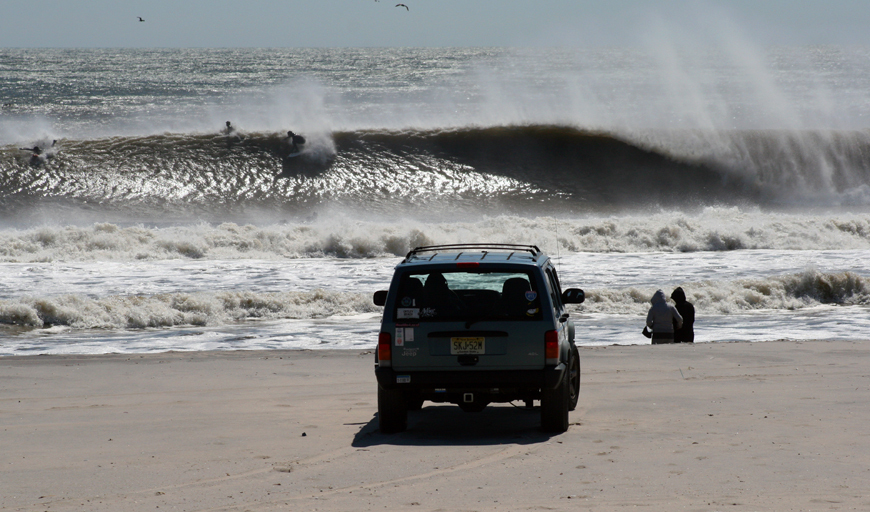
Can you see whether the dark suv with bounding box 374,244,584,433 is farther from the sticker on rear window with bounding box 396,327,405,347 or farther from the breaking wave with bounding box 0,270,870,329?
the breaking wave with bounding box 0,270,870,329

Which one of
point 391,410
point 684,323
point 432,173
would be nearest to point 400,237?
point 432,173

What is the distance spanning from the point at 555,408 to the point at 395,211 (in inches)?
879

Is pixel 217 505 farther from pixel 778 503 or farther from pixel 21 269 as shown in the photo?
pixel 21 269

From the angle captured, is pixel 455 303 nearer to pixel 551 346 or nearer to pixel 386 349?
pixel 386 349

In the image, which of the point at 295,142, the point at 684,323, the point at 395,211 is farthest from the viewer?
the point at 295,142

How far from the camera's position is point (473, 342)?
583 cm

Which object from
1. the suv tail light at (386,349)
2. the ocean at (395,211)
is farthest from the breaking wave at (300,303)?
the suv tail light at (386,349)

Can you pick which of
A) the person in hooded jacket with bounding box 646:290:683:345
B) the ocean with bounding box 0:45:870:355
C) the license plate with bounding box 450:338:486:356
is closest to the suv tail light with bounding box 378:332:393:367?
the license plate with bounding box 450:338:486:356

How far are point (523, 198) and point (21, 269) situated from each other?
17451 millimetres

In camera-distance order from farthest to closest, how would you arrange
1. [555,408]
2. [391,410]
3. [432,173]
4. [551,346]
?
[432,173]
[391,410]
[555,408]
[551,346]

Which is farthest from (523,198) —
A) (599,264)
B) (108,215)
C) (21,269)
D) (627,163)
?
(21,269)

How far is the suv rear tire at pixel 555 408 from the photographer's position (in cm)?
589

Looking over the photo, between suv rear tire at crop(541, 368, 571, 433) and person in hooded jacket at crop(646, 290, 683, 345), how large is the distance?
4.74 metres

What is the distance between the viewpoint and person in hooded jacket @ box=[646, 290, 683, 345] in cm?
1040
